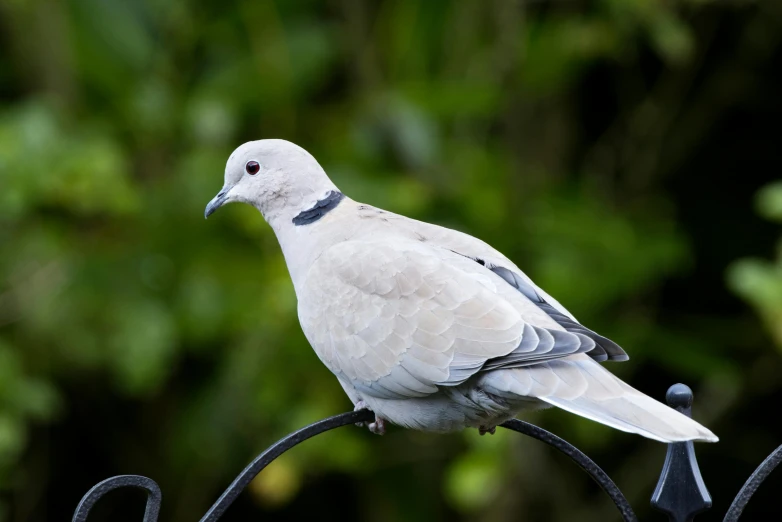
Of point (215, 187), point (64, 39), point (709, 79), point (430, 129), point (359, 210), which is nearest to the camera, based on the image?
point (359, 210)

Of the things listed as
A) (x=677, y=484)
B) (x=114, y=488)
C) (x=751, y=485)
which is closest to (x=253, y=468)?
(x=114, y=488)

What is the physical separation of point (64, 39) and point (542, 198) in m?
2.33

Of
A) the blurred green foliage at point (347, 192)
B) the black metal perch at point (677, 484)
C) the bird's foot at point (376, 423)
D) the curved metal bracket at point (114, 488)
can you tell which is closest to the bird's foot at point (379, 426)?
the bird's foot at point (376, 423)

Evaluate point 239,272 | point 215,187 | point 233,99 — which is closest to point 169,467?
point 239,272

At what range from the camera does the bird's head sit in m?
2.48

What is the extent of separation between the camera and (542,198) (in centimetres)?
438

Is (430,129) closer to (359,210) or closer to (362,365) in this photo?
(359,210)

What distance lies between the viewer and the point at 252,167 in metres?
2.51

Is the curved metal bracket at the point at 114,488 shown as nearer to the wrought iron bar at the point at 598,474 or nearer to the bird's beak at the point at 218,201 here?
the wrought iron bar at the point at 598,474

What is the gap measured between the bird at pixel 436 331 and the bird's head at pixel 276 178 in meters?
0.08

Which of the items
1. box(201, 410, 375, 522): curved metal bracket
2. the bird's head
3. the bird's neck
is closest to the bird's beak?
the bird's head

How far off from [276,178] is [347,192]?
4.39 ft

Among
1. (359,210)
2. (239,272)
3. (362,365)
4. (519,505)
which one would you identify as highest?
(359,210)

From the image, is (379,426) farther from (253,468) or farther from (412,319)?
(253,468)
